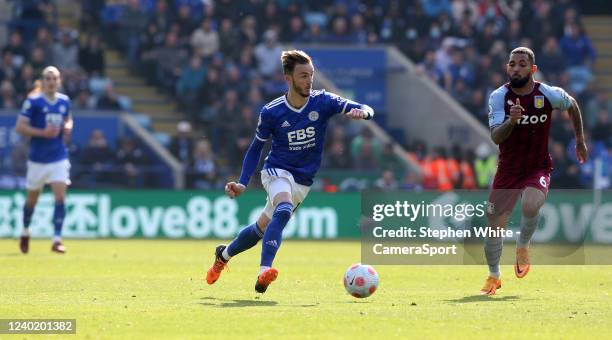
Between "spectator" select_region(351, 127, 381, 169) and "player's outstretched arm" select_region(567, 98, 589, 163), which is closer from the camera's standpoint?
"player's outstretched arm" select_region(567, 98, 589, 163)

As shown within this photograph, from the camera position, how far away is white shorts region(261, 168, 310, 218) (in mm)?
12562

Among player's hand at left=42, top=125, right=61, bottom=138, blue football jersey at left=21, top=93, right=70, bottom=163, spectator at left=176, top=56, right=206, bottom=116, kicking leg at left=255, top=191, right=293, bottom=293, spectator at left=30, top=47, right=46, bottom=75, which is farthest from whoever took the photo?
spectator at left=176, top=56, right=206, bottom=116

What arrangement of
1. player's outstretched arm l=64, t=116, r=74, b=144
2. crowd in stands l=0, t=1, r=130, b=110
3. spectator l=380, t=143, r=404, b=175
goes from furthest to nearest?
1. crowd in stands l=0, t=1, r=130, b=110
2. spectator l=380, t=143, r=404, b=175
3. player's outstretched arm l=64, t=116, r=74, b=144

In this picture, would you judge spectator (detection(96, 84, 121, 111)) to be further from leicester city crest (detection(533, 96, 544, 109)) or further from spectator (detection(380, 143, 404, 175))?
leicester city crest (detection(533, 96, 544, 109))

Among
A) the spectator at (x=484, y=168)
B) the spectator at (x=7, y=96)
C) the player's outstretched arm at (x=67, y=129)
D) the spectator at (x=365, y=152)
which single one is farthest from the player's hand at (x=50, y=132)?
the spectator at (x=484, y=168)

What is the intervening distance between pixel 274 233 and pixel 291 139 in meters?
0.99

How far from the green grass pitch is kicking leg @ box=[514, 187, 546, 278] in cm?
27

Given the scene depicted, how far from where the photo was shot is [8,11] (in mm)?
30438

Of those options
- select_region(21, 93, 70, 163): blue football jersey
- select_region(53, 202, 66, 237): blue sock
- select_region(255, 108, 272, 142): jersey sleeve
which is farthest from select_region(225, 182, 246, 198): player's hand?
select_region(53, 202, 66, 237): blue sock

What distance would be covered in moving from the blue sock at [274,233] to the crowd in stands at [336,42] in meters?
14.6

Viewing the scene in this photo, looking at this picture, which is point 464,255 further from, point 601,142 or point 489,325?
point 601,142

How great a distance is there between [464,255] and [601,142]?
14.1m

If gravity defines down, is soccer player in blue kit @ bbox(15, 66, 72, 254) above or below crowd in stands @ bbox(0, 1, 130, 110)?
below

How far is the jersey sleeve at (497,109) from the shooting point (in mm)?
12688
